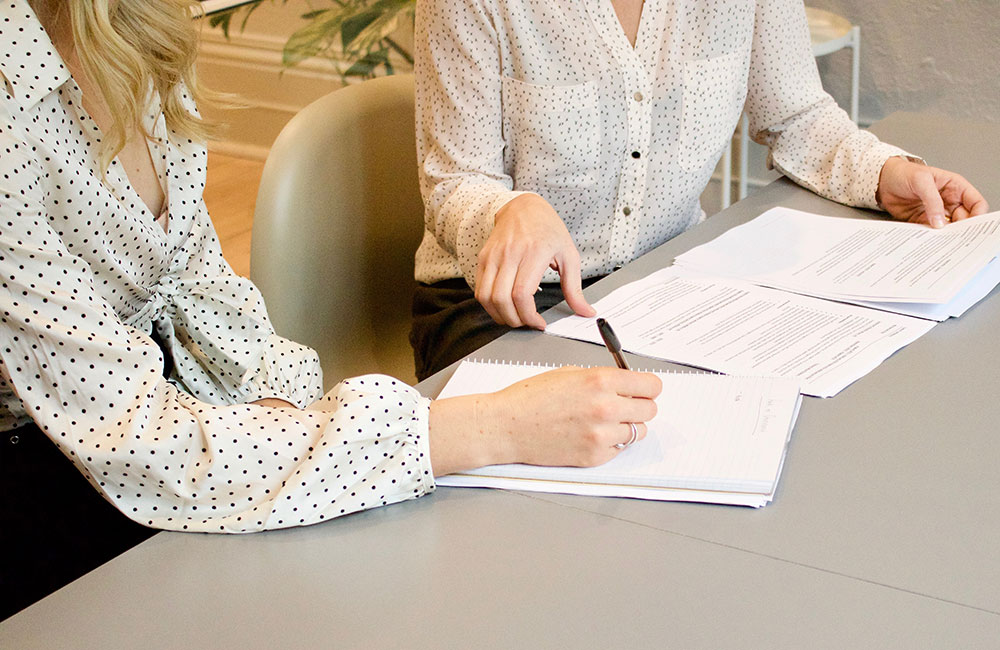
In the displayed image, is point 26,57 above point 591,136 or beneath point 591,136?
above

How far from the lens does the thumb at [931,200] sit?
1.20m

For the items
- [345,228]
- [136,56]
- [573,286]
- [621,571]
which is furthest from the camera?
[345,228]

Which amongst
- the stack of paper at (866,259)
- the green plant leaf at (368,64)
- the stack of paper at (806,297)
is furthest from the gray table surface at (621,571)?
the green plant leaf at (368,64)

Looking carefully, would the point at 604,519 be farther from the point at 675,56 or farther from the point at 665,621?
the point at 675,56

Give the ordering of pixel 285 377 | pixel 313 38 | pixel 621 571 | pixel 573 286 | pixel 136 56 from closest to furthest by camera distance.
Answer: pixel 621 571, pixel 136 56, pixel 573 286, pixel 285 377, pixel 313 38

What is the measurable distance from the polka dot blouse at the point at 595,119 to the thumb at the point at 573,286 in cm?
19

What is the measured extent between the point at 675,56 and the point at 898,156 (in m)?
0.33

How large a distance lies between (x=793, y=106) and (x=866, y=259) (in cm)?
41

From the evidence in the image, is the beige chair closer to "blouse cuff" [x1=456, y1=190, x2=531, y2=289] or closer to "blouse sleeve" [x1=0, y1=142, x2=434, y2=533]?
"blouse cuff" [x1=456, y1=190, x2=531, y2=289]

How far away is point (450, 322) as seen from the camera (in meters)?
1.32

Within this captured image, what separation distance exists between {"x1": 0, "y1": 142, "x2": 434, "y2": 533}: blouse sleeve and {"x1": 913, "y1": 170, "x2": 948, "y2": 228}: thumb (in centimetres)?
75

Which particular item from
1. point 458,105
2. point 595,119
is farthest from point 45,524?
point 595,119

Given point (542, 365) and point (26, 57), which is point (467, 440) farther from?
point (26, 57)

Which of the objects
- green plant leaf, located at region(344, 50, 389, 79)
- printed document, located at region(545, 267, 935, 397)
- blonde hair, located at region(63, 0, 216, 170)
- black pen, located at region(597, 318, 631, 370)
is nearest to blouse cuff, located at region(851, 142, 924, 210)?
printed document, located at region(545, 267, 935, 397)
